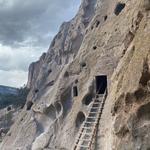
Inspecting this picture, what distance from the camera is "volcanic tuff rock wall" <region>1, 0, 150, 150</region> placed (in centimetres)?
1443

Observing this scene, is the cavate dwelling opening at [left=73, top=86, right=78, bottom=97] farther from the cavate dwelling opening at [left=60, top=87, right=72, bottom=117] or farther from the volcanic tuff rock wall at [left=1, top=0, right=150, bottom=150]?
the cavate dwelling opening at [left=60, top=87, right=72, bottom=117]

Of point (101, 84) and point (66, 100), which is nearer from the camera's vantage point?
point (101, 84)

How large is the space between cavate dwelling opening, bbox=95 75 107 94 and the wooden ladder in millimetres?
845

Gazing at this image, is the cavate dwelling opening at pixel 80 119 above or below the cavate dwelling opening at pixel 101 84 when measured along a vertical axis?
below

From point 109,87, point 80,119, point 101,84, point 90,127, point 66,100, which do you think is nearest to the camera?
point 90,127

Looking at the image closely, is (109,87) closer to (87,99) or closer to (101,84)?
(101,84)

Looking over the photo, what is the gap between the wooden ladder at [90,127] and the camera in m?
23.8

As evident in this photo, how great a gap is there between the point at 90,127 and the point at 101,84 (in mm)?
4075

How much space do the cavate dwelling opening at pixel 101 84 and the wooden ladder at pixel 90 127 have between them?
0.84 metres

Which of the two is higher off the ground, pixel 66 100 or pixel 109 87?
pixel 109 87

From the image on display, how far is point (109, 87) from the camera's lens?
2592cm

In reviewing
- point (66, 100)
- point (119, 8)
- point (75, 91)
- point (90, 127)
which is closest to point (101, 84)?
point (75, 91)

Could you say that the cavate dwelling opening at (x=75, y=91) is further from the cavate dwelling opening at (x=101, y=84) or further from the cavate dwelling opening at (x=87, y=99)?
the cavate dwelling opening at (x=101, y=84)

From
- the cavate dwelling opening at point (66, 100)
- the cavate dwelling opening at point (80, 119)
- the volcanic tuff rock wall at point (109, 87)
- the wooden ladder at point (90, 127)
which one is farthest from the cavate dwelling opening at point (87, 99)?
the cavate dwelling opening at point (66, 100)
